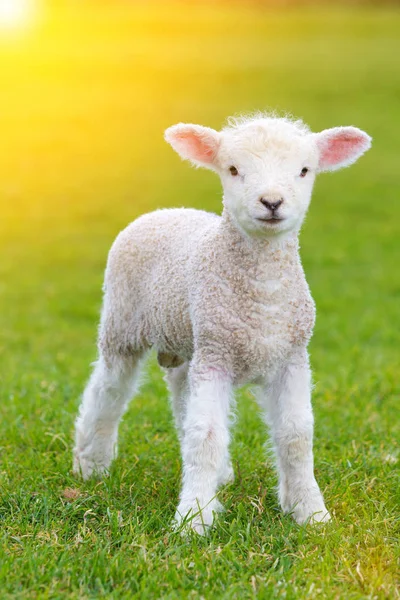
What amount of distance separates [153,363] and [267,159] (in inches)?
124

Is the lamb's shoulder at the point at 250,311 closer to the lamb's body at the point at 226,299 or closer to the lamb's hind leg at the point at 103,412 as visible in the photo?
the lamb's body at the point at 226,299

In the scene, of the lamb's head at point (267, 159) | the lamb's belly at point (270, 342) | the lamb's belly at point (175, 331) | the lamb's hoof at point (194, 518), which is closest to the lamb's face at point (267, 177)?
the lamb's head at point (267, 159)

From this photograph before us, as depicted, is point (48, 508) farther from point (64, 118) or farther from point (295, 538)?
point (64, 118)

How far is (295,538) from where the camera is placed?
400 cm

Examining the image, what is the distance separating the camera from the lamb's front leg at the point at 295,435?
4184 millimetres

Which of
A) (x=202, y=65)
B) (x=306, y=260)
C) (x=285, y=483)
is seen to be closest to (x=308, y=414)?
(x=285, y=483)

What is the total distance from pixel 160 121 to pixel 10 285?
1222 centimetres

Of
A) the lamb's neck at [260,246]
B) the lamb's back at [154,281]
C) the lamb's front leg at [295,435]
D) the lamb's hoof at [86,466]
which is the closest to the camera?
the lamb's neck at [260,246]

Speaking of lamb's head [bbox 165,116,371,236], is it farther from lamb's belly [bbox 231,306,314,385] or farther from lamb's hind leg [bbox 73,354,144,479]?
lamb's hind leg [bbox 73,354,144,479]

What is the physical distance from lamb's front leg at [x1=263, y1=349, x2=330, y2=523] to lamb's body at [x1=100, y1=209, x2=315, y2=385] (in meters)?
0.10

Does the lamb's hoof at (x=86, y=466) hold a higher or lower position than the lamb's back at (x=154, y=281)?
lower

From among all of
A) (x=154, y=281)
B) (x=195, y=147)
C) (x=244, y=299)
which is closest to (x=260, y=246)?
(x=244, y=299)

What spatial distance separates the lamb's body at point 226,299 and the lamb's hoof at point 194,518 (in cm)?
56

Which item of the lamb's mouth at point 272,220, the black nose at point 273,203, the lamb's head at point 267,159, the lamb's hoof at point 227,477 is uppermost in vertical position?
the lamb's head at point 267,159
